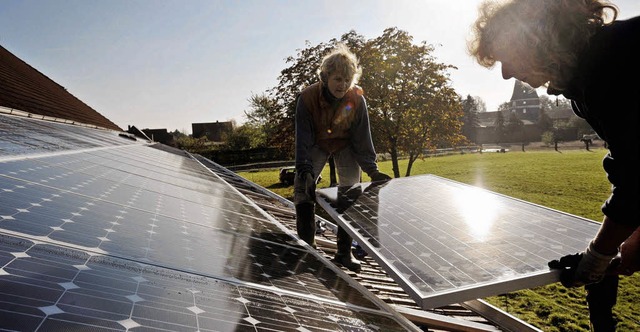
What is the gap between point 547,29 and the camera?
1.87 m

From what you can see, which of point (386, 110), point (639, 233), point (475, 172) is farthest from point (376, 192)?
point (475, 172)

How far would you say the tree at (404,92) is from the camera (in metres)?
19.5

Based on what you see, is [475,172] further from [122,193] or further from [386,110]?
[122,193]

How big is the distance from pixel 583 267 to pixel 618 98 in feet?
2.41

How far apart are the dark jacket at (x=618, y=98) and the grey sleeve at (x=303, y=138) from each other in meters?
2.50

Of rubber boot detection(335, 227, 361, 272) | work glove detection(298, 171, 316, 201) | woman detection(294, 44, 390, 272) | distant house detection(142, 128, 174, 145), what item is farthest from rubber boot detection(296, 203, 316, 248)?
distant house detection(142, 128, 174, 145)

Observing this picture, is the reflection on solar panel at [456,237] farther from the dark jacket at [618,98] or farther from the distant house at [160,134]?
the distant house at [160,134]

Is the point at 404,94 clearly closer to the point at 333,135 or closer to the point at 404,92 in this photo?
the point at 404,92

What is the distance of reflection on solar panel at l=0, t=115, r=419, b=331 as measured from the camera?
1165mm

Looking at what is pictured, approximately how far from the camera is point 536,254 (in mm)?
2100

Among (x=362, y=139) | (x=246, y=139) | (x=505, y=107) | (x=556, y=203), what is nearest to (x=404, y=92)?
(x=556, y=203)

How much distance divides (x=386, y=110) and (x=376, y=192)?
1668 centimetres

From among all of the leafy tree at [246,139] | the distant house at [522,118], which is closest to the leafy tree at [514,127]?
the distant house at [522,118]

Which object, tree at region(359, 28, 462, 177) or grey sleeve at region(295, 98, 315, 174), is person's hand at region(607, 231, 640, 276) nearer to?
grey sleeve at region(295, 98, 315, 174)
